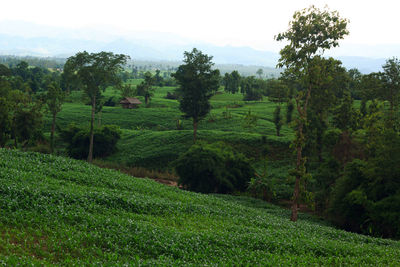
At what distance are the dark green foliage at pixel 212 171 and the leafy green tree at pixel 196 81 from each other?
14.5 m

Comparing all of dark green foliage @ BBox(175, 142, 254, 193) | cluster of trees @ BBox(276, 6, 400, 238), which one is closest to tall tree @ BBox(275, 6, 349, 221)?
cluster of trees @ BBox(276, 6, 400, 238)

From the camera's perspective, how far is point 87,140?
5562 cm

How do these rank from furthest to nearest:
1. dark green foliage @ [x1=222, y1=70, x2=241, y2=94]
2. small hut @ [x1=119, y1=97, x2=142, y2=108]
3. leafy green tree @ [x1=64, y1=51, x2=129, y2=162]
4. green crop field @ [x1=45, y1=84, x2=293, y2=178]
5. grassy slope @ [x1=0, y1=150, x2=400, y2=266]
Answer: dark green foliage @ [x1=222, y1=70, x2=241, y2=94], small hut @ [x1=119, y1=97, x2=142, y2=108], green crop field @ [x1=45, y1=84, x2=293, y2=178], leafy green tree @ [x1=64, y1=51, x2=129, y2=162], grassy slope @ [x1=0, y1=150, x2=400, y2=266]

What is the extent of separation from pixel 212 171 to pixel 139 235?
1063 inches

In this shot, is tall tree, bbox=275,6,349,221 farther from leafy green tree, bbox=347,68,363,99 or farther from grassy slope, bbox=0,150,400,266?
leafy green tree, bbox=347,68,363,99

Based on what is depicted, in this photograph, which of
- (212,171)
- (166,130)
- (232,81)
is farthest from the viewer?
(232,81)

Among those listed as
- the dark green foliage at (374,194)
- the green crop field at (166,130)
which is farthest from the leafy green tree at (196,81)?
the dark green foliage at (374,194)

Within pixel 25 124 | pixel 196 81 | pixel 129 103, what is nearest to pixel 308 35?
pixel 196 81

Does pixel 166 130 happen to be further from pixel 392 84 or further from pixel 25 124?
pixel 392 84

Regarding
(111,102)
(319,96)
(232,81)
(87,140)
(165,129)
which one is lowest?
(87,140)

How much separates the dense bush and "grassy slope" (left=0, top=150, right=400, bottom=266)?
32.2 metres

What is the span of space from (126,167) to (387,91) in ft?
134

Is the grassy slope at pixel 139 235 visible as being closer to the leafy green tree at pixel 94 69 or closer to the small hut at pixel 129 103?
the leafy green tree at pixel 94 69

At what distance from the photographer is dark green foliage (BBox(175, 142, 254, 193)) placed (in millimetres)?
41434
